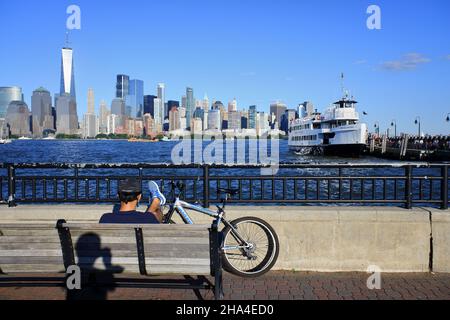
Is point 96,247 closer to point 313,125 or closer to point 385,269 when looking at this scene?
point 385,269

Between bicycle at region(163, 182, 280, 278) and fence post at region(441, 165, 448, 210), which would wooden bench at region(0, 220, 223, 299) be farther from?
fence post at region(441, 165, 448, 210)

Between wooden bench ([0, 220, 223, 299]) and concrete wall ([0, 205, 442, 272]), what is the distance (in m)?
1.97

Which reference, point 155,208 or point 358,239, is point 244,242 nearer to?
point 155,208

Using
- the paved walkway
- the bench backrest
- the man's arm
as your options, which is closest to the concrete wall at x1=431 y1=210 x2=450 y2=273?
the paved walkway

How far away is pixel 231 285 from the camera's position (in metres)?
6.34

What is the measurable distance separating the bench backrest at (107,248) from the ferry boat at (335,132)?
79.6 meters

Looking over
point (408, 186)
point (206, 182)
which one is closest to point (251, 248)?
point (206, 182)

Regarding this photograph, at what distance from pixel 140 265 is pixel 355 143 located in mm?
80372

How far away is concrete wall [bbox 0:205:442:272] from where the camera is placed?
6.94m

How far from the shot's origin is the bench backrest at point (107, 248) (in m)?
5.13

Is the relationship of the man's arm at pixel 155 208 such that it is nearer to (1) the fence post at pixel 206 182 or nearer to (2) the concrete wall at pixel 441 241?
(1) the fence post at pixel 206 182

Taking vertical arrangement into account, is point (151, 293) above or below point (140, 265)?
below
